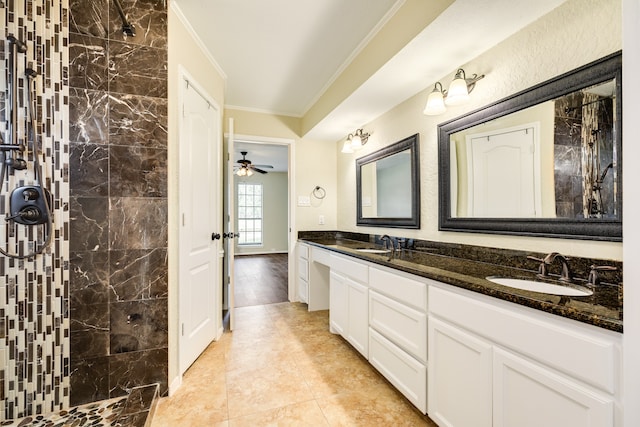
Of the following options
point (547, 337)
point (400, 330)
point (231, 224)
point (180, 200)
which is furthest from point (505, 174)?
point (231, 224)

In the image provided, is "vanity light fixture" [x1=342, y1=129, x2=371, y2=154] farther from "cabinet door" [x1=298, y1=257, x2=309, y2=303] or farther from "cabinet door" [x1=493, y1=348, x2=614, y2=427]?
"cabinet door" [x1=493, y1=348, x2=614, y2=427]

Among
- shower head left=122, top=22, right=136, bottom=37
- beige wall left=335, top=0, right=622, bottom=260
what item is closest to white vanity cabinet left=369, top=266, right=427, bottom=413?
beige wall left=335, top=0, right=622, bottom=260

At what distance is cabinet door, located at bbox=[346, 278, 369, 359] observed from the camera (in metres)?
1.98

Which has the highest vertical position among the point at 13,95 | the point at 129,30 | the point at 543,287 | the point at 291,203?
the point at 129,30

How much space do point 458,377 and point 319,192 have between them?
108 inches

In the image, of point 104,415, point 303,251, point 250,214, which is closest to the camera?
point 104,415

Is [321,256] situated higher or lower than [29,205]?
lower

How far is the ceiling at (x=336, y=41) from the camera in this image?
1412 millimetres

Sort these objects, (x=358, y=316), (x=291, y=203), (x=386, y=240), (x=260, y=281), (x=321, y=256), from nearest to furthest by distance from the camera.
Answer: (x=358, y=316) < (x=386, y=240) < (x=321, y=256) < (x=291, y=203) < (x=260, y=281)

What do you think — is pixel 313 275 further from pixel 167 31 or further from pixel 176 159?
pixel 167 31

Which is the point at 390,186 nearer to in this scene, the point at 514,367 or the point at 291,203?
the point at 291,203

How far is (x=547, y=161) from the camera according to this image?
4.49ft

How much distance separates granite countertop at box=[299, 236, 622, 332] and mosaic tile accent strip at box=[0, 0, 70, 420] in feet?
6.28

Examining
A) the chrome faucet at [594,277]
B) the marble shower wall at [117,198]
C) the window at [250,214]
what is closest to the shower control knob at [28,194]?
the marble shower wall at [117,198]
